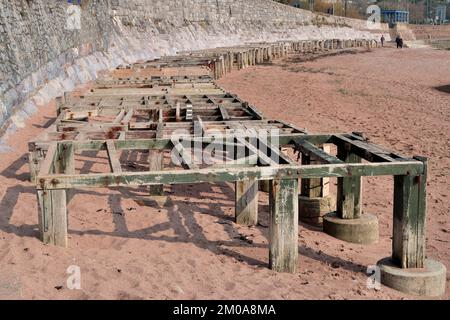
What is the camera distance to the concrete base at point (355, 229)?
24.9ft

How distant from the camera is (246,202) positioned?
7777 millimetres

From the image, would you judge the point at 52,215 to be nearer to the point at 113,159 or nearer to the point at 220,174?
the point at 113,159

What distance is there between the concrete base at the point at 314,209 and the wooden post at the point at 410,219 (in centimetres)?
248

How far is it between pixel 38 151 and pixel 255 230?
3123 millimetres

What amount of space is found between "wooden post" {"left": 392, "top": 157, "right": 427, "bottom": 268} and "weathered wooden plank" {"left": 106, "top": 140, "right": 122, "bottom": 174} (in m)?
2.85

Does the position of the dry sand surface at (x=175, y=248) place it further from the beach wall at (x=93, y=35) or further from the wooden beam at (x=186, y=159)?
the beach wall at (x=93, y=35)

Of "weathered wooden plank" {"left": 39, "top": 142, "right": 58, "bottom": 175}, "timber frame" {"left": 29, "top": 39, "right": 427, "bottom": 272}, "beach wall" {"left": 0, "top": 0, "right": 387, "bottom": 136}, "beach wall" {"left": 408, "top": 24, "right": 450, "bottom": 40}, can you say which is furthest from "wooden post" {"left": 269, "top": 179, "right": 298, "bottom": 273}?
"beach wall" {"left": 408, "top": 24, "right": 450, "bottom": 40}

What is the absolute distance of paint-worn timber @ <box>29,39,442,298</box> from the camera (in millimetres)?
5695

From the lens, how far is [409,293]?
5.75 meters

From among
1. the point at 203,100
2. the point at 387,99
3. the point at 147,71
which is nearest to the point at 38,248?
the point at 203,100

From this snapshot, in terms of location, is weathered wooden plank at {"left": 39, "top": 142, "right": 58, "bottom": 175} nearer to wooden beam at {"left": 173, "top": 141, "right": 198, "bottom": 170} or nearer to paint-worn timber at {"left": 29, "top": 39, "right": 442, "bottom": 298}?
paint-worn timber at {"left": 29, "top": 39, "right": 442, "bottom": 298}

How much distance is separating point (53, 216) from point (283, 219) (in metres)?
2.30

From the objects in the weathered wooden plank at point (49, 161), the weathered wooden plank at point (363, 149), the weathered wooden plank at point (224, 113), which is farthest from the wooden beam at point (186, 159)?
the weathered wooden plank at point (224, 113)
